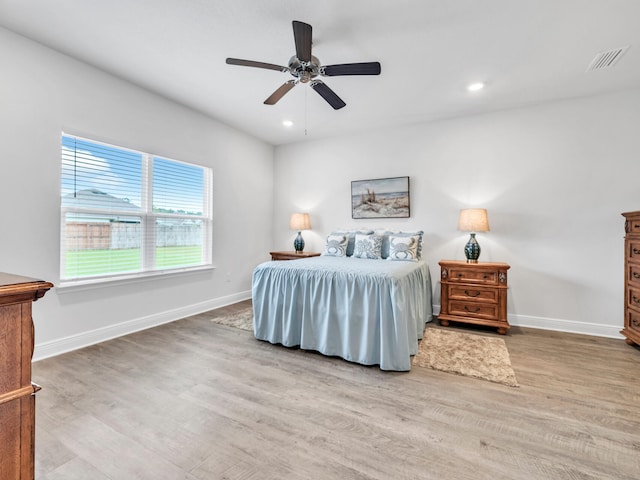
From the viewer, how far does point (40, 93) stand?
2592 millimetres

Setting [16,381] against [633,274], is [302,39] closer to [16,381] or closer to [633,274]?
[16,381]

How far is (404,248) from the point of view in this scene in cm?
374

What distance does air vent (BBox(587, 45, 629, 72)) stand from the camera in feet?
8.36

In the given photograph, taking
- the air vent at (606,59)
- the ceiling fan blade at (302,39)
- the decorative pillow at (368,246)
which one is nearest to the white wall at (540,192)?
the decorative pillow at (368,246)

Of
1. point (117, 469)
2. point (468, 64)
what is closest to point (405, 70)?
point (468, 64)

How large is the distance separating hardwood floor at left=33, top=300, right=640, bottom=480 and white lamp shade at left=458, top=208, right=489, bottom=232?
4.75ft

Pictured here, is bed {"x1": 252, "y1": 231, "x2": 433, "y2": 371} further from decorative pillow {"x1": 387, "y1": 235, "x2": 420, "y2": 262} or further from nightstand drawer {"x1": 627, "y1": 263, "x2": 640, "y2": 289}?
nightstand drawer {"x1": 627, "y1": 263, "x2": 640, "y2": 289}

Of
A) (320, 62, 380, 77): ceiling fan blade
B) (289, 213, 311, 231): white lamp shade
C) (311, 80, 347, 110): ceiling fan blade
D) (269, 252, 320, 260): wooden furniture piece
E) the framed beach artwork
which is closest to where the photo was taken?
(320, 62, 380, 77): ceiling fan blade

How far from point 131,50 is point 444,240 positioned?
416 centimetres

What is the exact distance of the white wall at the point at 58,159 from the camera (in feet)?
8.05

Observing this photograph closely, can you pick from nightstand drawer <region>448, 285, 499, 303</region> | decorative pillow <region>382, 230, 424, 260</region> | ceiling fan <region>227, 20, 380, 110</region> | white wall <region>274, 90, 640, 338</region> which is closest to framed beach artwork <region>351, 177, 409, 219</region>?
white wall <region>274, 90, 640, 338</region>

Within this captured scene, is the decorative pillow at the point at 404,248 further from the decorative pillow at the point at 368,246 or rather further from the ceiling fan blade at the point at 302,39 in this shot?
the ceiling fan blade at the point at 302,39

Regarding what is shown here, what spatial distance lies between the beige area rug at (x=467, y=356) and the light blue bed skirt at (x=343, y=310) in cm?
16

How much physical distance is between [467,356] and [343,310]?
1.24 meters
